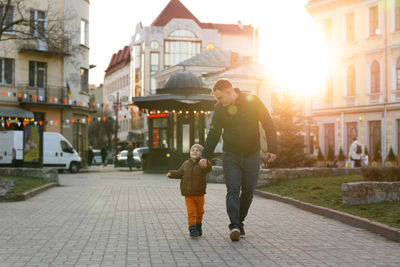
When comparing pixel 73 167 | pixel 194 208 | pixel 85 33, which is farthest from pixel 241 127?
pixel 85 33

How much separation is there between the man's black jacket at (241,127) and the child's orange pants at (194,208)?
2.00 feet

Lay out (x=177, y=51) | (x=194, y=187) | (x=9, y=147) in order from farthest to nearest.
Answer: (x=177, y=51) < (x=9, y=147) < (x=194, y=187)

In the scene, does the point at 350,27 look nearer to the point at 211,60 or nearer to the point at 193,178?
the point at 211,60

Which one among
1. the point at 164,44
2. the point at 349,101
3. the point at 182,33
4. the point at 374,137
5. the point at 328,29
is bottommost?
the point at 374,137

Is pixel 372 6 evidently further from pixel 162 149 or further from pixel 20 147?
pixel 20 147

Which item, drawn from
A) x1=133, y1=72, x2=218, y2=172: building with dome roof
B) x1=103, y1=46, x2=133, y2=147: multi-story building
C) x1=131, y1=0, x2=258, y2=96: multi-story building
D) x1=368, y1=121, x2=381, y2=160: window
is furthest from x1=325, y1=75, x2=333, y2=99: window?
x1=103, y1=46, x2=133, y2=147: multi-story building

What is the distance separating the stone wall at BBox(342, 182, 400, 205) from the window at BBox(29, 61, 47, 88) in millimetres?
32872

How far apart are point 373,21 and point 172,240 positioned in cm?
3813

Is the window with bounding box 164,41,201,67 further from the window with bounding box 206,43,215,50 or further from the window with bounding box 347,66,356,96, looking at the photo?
the window with bounding box 347,66,356,96

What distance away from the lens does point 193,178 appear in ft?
27.2

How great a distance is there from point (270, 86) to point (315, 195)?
53.9 metres

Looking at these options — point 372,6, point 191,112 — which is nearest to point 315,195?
point 191,112

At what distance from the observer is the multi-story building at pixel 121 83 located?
98500 mm

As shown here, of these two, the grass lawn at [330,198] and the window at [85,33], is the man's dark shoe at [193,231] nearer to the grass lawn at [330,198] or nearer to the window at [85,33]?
the grass lawn at [330,198]
